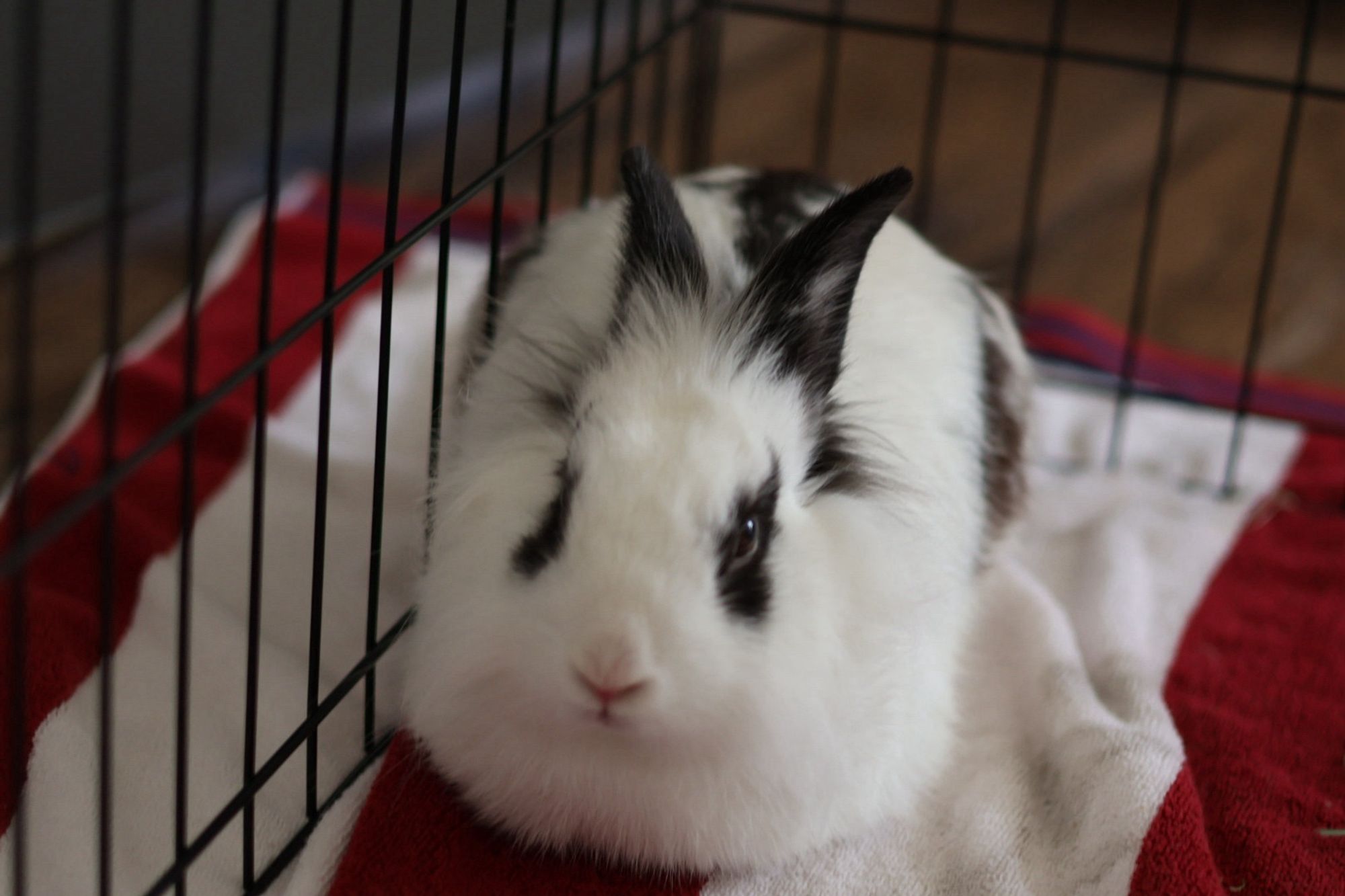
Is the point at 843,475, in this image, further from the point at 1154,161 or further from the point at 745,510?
the point at 1154,161

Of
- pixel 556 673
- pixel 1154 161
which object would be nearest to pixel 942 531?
pixel 556 673

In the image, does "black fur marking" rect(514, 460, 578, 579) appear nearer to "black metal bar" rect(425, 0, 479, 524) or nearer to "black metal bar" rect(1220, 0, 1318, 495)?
"black metal bar" rect(425, 0, 479, 524)

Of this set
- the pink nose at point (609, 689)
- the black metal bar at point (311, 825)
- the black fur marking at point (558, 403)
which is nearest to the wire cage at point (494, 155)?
the black metal bar at point (311, 825)

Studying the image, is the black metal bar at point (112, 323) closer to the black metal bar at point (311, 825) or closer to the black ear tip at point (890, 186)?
the black metal bar at point (311, 825)

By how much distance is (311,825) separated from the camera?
1.28 meters

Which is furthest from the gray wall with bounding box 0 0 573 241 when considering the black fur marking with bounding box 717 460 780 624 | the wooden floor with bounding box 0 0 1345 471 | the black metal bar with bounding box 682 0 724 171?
the black fur marking with bounding box 717 460 780 624

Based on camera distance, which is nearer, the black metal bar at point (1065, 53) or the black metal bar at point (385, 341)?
the black metal bar at point (385, 341)

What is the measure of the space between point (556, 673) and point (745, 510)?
0.61 ft

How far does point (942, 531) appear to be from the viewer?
1322mm

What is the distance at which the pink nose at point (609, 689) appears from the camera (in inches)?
39.8

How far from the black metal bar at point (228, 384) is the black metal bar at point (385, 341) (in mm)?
28

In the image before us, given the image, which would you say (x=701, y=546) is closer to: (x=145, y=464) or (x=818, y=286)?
(x=818, y=286)

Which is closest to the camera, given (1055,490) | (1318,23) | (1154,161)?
(1055,490)

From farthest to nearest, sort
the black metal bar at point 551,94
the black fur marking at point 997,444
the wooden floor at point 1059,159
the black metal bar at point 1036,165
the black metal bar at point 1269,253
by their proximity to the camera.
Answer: the wooden floor at point 1059,159 → the black metal bar at point 1036,165 → the black metal bar at point 1269,253 → the black fur marking at point 997,444 → the black metal bar at point 551,94
